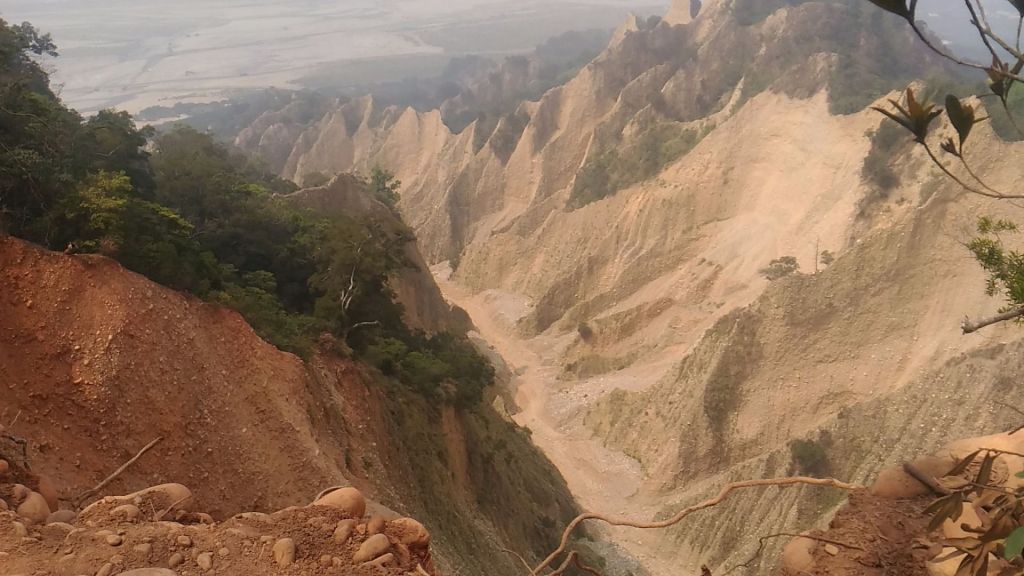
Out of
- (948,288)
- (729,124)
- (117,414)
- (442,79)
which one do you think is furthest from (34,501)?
(442,79)

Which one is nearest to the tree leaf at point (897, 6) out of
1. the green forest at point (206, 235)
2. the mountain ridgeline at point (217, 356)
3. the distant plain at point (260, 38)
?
the mountain ridgeline at point (217, 356)

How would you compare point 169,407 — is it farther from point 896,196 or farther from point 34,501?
point 896,196

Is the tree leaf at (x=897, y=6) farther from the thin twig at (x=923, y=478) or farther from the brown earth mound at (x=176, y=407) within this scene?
the brown earth mound at (x=176, y=407)

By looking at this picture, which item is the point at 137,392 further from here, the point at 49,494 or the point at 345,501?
the point at 345,501

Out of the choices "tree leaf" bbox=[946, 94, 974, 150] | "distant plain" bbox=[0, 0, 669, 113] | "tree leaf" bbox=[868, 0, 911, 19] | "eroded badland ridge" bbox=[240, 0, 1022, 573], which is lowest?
"eroded badland ridge" bbox=[240, 0, 1022, 573]

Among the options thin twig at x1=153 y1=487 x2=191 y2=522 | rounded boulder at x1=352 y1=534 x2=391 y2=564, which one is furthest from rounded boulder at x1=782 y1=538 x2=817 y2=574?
thin twig at x1=153 y1=487 x2=191 y2=522

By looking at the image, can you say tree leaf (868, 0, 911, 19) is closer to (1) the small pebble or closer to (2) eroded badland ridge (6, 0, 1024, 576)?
(2) eroded badland ridge (6, 0, 1024, 576)
